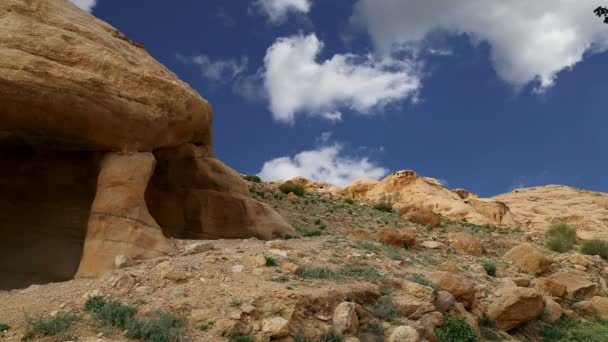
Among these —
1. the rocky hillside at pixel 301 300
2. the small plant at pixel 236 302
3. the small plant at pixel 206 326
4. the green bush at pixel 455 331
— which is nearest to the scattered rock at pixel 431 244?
the rocky hillside at pixel 301 300

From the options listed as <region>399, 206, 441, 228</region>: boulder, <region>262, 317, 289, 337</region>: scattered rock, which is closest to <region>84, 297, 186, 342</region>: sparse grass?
<region>262, 317, 289, 337</region>: scattered rock

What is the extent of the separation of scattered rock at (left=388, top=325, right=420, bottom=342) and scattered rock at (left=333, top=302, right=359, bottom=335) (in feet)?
1.91

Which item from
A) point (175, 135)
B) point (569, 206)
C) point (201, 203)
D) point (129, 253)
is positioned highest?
point (569, 206)

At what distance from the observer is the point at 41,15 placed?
33.3ft

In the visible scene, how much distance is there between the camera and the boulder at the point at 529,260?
1513 centimetres

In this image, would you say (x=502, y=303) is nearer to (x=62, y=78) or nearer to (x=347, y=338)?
(x=347, y=338)

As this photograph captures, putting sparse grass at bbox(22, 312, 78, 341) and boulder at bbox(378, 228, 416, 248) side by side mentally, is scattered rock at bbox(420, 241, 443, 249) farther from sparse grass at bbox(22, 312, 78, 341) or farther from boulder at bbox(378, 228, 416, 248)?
sparse grass at bbox(22, 312, 78, 341)

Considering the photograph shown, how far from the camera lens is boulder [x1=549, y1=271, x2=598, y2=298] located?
1411cm

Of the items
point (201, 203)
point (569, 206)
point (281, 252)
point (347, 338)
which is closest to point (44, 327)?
point (347, 338)

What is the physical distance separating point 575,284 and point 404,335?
29.3ft

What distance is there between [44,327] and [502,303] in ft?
28.5

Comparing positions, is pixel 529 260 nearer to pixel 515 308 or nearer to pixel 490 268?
pixel 490 268

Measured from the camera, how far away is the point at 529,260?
50.3ft

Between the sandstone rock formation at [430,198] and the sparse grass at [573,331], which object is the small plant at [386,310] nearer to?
the sparse grass at [573,331]
